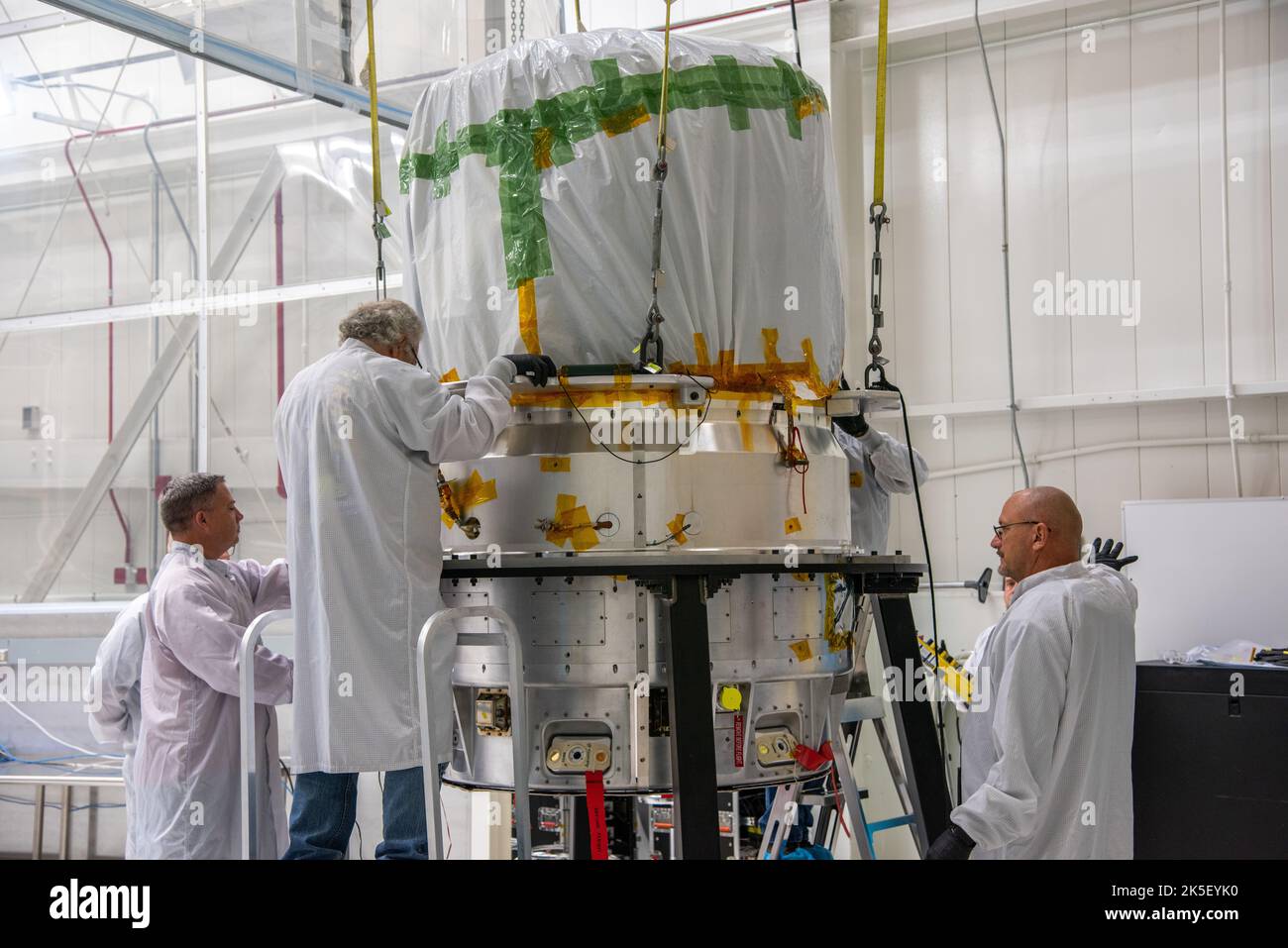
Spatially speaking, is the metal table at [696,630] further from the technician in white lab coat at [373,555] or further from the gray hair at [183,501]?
the gray hair at [183,501]

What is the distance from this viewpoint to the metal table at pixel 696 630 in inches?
119

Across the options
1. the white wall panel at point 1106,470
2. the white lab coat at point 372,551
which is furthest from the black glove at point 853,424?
the white wall panel at point 1106,470

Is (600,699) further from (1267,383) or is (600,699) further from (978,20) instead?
(978,20)

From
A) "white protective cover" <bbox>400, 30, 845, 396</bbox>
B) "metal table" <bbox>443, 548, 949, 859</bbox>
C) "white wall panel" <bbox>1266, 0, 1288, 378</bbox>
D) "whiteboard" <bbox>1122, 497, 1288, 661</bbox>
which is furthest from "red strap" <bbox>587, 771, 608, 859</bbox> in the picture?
"white wall panel" <bbox>1266, 0, 1288, 378</bbox>

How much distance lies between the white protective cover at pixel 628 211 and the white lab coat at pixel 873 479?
0.46 m

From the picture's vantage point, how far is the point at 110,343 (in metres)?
7.59

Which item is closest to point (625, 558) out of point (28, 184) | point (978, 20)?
point (978, 20)

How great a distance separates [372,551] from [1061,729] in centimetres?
200

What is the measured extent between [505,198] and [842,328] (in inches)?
44.9

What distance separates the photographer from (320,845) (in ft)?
11.4

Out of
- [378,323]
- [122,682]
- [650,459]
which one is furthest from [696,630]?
[122,682]

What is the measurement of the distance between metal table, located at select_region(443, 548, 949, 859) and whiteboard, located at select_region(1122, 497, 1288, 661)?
276 centimetres

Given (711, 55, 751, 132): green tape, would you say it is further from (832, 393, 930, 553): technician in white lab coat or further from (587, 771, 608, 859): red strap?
(587, 771, 608, 859): red strap

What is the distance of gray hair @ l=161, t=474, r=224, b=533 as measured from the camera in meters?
4.09
